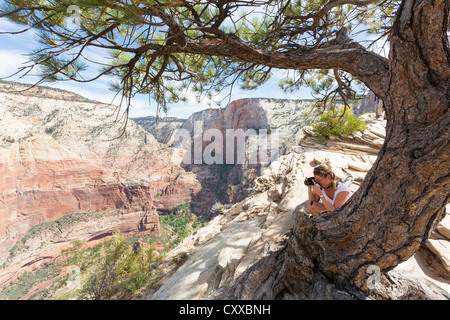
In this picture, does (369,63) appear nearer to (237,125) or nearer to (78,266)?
(78,266)

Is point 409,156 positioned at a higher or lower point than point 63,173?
higher

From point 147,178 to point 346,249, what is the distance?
42.0m

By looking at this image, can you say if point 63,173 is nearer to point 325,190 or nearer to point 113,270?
point 113,270

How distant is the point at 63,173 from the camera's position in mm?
29656

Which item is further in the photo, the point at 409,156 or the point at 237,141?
the point at 237,141

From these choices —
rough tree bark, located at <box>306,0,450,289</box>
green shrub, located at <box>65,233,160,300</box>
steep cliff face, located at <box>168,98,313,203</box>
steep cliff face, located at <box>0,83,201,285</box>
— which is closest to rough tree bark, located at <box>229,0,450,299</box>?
rough tree bark, located at <box>306,0,450,289</box>

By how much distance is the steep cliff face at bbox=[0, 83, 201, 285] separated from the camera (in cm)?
2552

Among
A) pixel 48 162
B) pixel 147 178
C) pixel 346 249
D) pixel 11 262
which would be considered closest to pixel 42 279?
pixel 11 262

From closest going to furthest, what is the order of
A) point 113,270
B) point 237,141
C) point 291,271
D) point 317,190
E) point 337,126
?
point 291,271 < point 317,190 < point 337,126 < point 113,270 < point 237,141

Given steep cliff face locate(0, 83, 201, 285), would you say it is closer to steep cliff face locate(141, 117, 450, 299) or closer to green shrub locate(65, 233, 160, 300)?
green shrub locate(65, 233, 160, 300)

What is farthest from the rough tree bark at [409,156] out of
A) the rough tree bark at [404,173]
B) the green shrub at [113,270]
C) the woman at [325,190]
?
the green shrub at [113,270]

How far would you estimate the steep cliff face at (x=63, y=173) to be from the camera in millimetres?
25516

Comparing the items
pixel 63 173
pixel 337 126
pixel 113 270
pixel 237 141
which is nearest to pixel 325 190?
pixel 337 126
